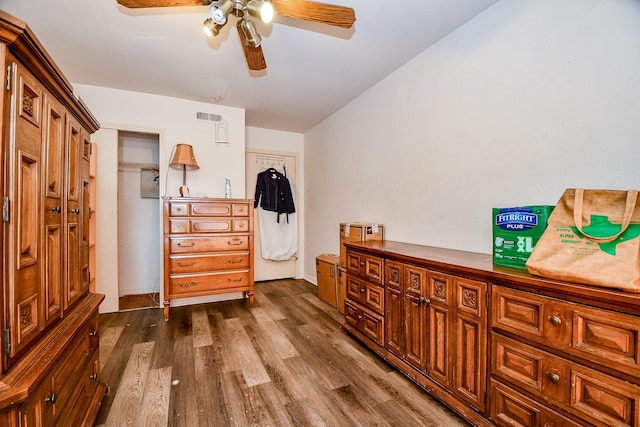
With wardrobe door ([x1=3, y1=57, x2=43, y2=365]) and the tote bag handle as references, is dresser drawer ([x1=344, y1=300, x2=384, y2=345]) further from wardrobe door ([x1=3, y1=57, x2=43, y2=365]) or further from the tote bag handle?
wardrobe door ([x1=3, y1=57, x2=43, y2=365])

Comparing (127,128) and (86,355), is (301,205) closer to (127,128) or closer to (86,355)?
(127,128)

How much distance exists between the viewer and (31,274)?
99cm

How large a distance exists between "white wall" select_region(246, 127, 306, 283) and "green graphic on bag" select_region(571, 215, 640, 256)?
390cm

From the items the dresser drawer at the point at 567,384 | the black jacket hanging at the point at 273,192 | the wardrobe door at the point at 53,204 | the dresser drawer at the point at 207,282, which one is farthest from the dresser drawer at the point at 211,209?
the dresser drawer at the point at 567,384

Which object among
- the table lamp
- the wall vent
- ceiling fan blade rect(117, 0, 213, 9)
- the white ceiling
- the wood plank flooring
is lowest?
the wood plank flooring

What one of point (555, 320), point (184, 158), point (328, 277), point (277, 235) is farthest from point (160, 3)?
point (277, 235)

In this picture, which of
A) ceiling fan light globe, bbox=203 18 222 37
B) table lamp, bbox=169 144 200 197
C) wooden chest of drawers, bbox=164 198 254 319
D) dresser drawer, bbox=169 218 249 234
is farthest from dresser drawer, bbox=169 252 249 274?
ceiling fan light globe, bbox=203 18 222 37

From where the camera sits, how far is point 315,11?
61.4 inches

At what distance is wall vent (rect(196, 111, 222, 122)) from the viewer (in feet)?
11.6

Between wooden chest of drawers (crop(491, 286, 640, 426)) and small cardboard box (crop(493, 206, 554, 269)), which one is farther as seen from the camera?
small cardboard box (crop(493, 206, 554, 269))

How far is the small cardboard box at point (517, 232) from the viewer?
1.33 metres

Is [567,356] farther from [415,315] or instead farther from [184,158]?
[184,158]

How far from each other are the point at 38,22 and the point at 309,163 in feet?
10.7

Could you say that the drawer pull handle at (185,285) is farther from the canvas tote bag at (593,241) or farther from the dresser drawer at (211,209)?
the canvas tote bag at (593,241)
